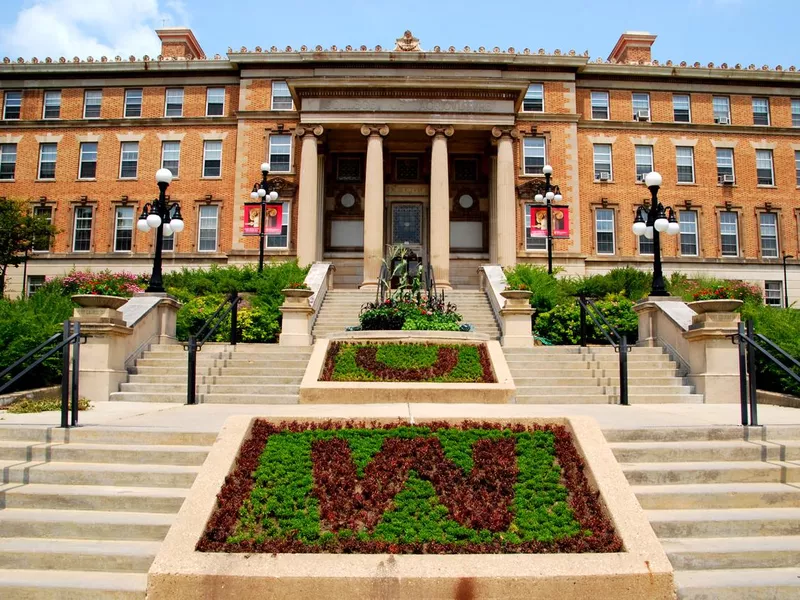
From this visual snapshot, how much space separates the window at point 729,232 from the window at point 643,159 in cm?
483

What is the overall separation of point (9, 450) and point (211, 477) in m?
2.69

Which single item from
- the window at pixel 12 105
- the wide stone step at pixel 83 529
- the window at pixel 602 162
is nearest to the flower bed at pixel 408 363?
the wide stone step at pixel 83 529

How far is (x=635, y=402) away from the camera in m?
12.2

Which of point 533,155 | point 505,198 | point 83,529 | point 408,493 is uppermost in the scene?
point 533,155

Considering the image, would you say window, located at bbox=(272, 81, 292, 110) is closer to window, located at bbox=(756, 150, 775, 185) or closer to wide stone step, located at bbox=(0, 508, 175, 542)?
window, located at bbox=(756, 150, 775, 185)

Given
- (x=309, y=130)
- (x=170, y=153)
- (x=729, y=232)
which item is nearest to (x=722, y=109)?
(x=729, y=232)

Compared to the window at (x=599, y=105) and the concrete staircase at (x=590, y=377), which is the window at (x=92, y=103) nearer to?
the window at (x=599, y=105)

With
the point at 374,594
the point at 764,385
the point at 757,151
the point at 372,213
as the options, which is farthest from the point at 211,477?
the point at 757,151

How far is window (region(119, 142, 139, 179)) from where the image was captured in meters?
36.3

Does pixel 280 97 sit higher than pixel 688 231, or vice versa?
pixel 280 97

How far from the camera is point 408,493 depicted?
5934 mm

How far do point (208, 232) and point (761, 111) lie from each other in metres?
31.8

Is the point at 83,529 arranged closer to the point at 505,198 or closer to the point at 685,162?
the point at 505,198

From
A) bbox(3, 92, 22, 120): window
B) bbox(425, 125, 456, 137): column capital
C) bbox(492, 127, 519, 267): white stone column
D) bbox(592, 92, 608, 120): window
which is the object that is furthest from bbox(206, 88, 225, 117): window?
bbox(592, 92, 608, 120): window
